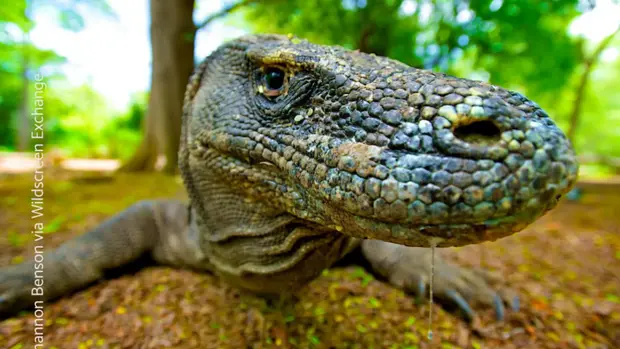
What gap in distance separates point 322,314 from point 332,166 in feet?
5.34

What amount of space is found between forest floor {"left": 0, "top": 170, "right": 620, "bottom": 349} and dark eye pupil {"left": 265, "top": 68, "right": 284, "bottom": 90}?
1535mm

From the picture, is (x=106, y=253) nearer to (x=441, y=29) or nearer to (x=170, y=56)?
(x=170, y=56)

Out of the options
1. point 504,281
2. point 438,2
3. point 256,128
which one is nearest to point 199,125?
point 256,128

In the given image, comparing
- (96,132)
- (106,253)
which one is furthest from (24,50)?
(96,132)

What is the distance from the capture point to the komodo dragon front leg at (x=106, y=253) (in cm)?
266

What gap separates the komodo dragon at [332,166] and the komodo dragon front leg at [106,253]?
12 millimetres

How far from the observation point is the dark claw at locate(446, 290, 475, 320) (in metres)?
2.86

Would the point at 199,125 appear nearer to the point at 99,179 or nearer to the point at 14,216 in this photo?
the point at 14,216

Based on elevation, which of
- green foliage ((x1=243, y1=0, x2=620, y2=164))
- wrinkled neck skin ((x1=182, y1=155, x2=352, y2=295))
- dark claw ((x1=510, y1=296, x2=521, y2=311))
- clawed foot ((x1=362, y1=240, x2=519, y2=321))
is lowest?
dark claw ((x1=510, y1=296, x2=521, y2=311))

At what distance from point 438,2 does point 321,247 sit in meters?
8.93

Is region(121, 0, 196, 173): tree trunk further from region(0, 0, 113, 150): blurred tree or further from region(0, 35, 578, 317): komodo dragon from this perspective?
region(0, 35, 578, 317): komodo dragon

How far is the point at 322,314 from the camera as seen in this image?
104 inches

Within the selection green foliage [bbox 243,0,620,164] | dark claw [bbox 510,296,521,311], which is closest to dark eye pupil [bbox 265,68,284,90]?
dark claw [bbox 510,296,521,311]

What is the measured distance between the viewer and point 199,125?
2.24 m
